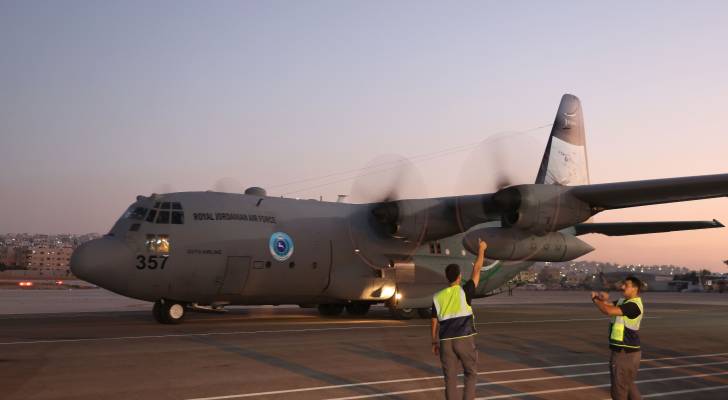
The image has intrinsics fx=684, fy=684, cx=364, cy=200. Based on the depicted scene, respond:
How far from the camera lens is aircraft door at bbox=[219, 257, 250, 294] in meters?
19.7

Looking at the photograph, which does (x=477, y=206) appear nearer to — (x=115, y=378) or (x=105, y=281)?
(x=105, y=281)

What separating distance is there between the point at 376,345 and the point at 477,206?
25.9 feet

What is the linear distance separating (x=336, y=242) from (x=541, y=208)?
690 cm

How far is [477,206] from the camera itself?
21266 mm

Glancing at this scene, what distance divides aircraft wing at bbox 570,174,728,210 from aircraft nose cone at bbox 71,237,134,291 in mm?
12259

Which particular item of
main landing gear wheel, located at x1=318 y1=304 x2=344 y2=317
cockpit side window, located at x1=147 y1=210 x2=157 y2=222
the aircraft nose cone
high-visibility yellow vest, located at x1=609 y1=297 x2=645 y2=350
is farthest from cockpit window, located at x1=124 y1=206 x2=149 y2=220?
high-visibility yellow vest, located at x1=609 y1=297 x2=645 y2=350

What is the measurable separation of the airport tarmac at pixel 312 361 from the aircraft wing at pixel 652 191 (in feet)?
11.8

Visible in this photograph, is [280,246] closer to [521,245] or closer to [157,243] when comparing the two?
[157,243]

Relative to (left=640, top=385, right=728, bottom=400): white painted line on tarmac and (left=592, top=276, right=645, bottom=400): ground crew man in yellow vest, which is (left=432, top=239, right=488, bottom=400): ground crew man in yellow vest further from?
(left=640, top=385, right=728, bottom=400): white painted line on tarmac

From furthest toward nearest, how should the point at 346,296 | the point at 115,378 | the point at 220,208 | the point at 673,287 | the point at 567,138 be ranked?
1. the point at 673,287
2. the point at 567,138
3. the point at 346,296
4. the point at 220,208
5. the point at 115,378

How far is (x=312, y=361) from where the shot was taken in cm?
1198

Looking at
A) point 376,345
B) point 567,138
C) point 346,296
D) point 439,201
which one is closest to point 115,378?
point 376,345

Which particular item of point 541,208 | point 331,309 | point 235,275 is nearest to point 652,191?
point 541,208

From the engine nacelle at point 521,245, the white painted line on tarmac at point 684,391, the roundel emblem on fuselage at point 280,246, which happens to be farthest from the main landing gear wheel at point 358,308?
the white painted line on tarmac at point 684,391
